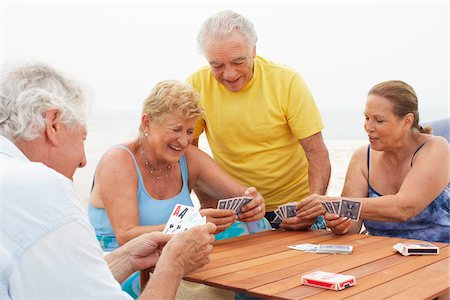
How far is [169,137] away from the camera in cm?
327

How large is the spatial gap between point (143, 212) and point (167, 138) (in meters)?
0.43

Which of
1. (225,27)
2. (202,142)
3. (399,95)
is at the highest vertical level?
(225,27)

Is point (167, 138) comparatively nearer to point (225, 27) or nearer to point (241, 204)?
point (241, 204)

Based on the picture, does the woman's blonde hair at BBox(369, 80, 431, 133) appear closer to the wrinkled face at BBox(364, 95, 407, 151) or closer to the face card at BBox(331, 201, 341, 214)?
the wrinkled face at BBox(364, 95, 407, 151)

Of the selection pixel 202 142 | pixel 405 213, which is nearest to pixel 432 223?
pixel 405 213

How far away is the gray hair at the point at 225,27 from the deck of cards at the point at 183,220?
1.23 meters

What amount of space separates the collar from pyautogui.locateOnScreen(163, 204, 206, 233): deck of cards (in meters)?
1.17

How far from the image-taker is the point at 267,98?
12.7 feet

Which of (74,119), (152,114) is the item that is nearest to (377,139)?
(152,114)

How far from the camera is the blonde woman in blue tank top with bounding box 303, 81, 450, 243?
336 cm

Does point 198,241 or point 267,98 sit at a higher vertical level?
point 267,98

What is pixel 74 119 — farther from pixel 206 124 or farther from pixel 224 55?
pixel 206 124

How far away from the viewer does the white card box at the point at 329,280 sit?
2234 millimetres

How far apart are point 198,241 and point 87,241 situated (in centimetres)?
88
